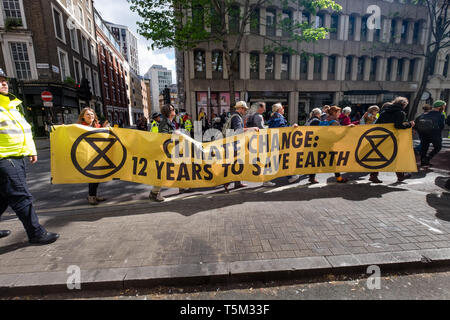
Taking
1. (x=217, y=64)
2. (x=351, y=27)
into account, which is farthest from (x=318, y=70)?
(x=217, y=64)

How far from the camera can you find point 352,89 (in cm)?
2392

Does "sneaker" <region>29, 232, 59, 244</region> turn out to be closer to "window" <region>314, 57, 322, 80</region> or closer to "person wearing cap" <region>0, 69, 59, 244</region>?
"person wearing cap" <region>0, 69, 59, 244</region>

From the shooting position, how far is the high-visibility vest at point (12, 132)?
9.07ft

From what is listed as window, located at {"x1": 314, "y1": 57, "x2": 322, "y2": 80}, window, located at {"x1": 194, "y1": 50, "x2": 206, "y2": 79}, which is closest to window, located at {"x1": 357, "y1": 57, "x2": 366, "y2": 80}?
window, located at {"x1": 314, "y1": 57, "x2": 322, "y2": 80}

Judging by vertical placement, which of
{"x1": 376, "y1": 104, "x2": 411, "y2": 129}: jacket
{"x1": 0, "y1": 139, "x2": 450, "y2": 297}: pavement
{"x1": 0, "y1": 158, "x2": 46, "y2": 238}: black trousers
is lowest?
{"x1": 0, "y1": 139, "x2": 450, "y2": 297}: pavement

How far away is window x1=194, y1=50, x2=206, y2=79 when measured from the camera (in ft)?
67.4

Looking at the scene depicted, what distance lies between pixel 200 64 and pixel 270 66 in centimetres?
714

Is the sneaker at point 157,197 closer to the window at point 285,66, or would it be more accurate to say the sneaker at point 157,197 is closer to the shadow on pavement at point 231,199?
the shadow on pavement at point 231,199

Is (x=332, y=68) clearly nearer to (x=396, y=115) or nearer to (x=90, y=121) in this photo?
(x=396, y=115)

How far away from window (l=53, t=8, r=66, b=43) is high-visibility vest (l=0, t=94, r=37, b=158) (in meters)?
24.3

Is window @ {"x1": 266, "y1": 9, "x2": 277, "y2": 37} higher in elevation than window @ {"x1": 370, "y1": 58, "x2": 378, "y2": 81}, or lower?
higher
